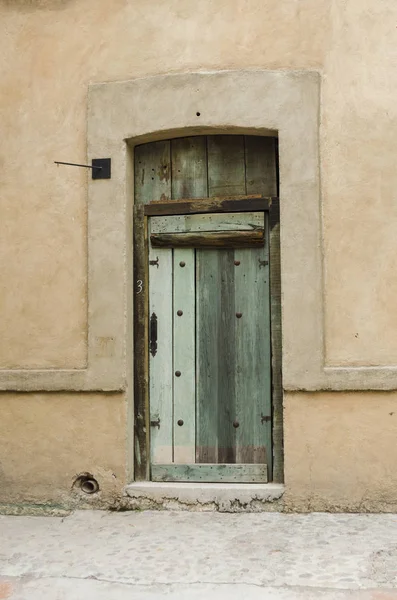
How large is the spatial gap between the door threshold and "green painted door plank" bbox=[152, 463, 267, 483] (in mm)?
41

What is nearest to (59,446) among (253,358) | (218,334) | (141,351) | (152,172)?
(141,351)

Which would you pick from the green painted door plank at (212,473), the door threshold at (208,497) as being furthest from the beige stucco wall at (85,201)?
the green painted door plank at (212,473)

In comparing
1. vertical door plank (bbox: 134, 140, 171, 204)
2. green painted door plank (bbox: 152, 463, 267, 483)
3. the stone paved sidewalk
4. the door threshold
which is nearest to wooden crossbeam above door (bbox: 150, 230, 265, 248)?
vertical door plank (bbox: 134, 140, 171, 204)

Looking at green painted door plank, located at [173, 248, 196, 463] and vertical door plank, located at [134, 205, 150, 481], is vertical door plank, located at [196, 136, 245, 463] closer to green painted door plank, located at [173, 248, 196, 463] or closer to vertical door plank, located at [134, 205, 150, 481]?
green painted door plank, located at [173, 248, 196, 463]

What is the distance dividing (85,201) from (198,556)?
245 cm

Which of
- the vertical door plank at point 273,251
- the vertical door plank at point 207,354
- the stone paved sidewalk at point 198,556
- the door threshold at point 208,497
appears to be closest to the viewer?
the stone paved sidewalk at point 198,556

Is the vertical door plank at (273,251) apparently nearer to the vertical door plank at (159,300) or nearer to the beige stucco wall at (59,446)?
the vertical door plank at (159,300)

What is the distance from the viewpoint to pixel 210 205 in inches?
185

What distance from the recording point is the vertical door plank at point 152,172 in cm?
485

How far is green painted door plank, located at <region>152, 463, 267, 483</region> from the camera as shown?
15.0 ft

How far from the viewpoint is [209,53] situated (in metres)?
4.61

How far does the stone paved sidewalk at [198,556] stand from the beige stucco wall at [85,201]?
0.33m

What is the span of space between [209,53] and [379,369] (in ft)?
7.82

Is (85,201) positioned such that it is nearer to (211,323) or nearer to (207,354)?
(211,323)
